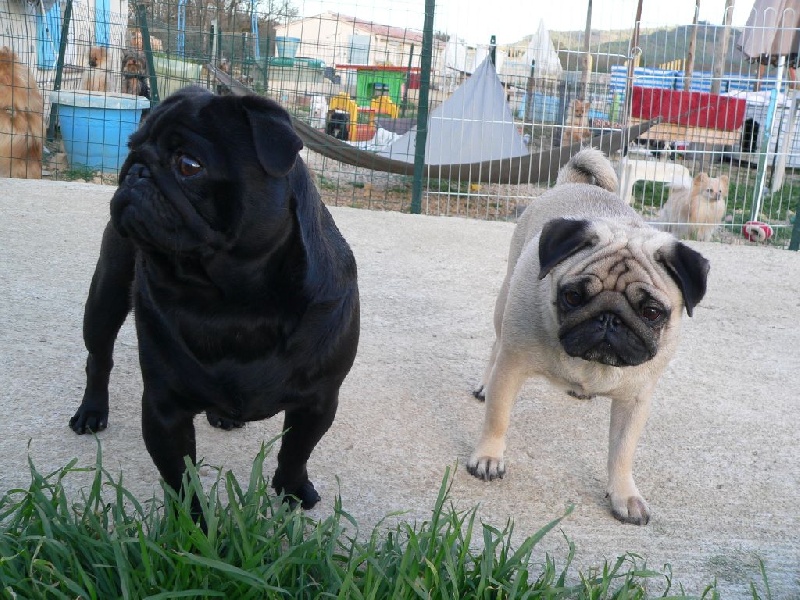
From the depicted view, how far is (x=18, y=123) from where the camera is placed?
7781mm

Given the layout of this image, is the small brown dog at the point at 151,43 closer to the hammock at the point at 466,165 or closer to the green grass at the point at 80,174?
the hammock at the point at 466,165

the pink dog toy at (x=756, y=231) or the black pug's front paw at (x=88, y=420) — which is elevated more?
the pink dog toy at (x=756, y=231)

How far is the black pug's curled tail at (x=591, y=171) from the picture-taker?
13.4 feet

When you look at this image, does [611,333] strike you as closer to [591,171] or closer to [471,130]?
[591,171]

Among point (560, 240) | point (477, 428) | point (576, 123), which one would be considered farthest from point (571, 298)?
point (576, 123)

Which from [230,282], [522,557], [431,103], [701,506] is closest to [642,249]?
[701,506]

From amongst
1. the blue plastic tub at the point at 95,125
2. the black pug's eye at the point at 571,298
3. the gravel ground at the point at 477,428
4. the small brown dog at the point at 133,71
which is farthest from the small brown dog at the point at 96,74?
the black pug's eye at the point at 571,298

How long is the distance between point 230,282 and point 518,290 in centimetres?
136

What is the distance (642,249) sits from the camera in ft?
9.35

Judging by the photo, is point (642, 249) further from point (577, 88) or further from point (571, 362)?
point (577, 88)

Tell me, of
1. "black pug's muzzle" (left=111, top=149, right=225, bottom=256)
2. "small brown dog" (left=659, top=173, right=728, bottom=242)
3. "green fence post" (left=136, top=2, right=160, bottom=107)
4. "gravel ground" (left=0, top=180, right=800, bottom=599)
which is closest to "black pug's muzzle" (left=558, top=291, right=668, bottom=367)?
"gravel ground" (left=0, top=180, right=800, bottom=599)

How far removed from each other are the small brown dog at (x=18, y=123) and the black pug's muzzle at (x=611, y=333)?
6.80m

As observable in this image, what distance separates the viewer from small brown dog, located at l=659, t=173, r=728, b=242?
8328 mm

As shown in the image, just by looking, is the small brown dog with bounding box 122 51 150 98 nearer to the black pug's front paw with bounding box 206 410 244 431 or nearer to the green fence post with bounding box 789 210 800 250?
the green fence post with bounding box 789 210 800 250
